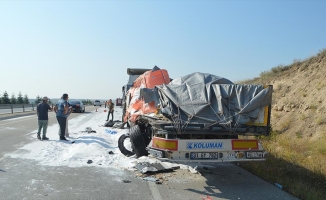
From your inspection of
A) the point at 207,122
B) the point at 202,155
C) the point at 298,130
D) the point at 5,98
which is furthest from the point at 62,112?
the point at 5,98

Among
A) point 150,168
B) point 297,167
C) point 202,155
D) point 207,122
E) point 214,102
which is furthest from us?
point 297,167

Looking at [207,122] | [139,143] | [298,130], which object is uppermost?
[207,122]

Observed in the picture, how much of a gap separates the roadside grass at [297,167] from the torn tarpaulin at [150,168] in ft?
7.53

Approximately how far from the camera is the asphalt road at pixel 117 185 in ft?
16.9

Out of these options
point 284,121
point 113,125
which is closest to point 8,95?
point 113,125

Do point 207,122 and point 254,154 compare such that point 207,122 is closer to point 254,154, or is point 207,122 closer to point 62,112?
point 254,154

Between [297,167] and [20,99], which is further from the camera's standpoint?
[20,99]

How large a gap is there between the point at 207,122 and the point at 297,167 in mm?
3640

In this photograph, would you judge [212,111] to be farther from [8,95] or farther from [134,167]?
[8,95]

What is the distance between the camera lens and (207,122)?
20.0 feet

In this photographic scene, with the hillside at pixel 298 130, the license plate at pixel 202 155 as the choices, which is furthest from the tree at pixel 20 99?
the license plate at pixel 202 155

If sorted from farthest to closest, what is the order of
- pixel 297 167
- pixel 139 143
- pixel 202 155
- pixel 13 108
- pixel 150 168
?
pixel 13 108, pixel 297 167, pixel 139 143, pixel 150 168, pixel 202 155

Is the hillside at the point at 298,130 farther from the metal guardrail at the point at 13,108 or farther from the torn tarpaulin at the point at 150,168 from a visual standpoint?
the metal guardrail at the point at 13,108

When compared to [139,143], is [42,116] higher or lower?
higher
